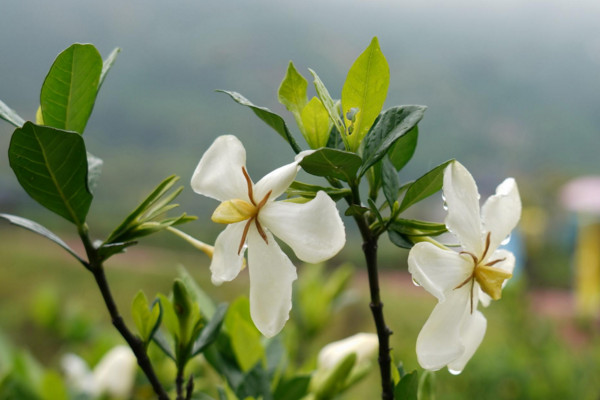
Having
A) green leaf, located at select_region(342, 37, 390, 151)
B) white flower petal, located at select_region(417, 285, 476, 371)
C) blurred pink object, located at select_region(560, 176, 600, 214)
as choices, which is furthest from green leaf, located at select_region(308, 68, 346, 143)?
blurred pink object, located at select_region(560, 176, 600, 214)

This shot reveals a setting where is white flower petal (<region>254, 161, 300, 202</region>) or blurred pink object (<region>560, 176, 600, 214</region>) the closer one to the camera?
white flower petal (<region>254, 161, 300, 202</region>)

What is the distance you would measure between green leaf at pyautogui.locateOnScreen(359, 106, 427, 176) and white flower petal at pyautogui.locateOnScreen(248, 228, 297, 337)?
0.06 m

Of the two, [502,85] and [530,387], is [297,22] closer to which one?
[502,85]

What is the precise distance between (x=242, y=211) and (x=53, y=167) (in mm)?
101

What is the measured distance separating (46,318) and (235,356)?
75 centimetres

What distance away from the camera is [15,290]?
122 inches

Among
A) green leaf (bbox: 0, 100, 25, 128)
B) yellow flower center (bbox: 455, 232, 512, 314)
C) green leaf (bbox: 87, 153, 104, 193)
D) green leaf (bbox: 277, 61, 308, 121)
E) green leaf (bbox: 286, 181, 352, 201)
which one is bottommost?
yellow flower center (bbox: 455, 232, 512, 314)

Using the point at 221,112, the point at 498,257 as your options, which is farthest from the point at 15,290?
the point at 221,112

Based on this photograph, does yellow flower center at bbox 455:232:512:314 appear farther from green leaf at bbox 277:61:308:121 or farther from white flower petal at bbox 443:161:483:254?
green leaf at bbox 277:61:308:121

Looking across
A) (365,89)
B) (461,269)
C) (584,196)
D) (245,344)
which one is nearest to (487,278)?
(461,269)

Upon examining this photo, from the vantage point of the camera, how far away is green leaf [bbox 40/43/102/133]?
328mm

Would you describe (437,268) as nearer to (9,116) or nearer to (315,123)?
(315,123)

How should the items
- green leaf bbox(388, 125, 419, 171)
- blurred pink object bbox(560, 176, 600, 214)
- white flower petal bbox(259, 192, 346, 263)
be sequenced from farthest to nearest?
blurred pink object bbox(560, 176, 600, 214), green leaf bbox(388, 125, 419, 171), white flower petal bbox(259, 192, 346, 263)

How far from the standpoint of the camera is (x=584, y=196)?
417 cm
